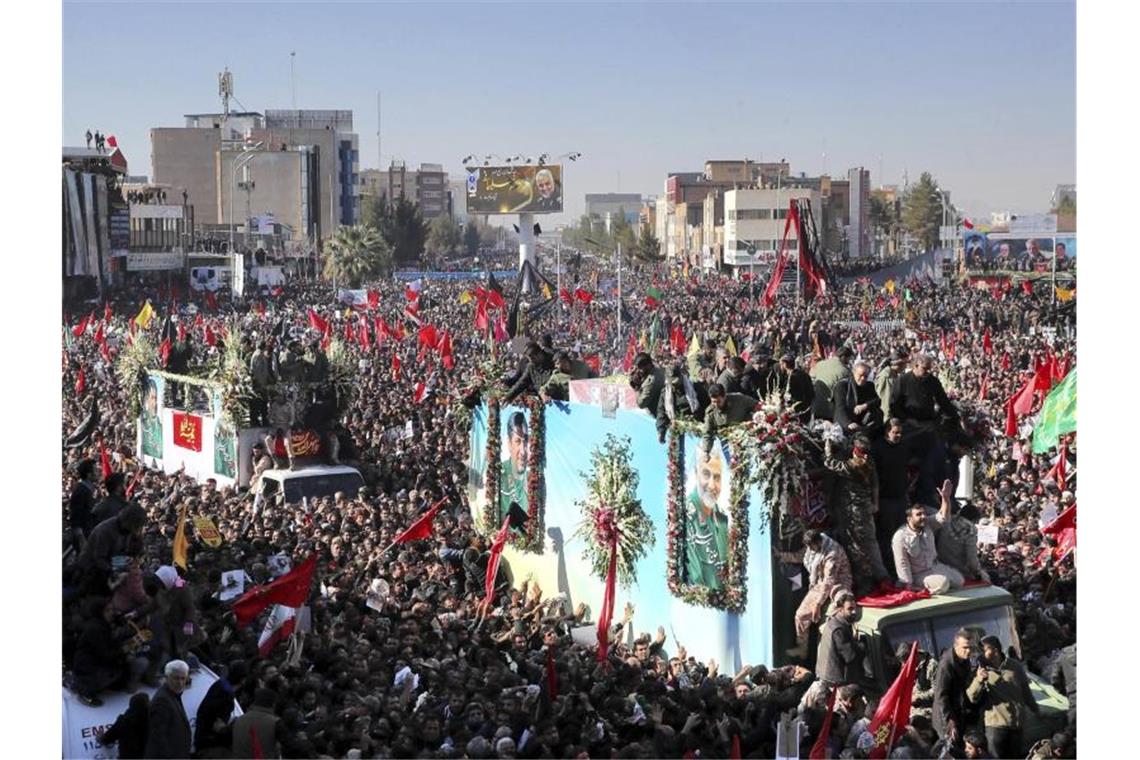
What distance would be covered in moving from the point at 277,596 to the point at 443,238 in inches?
4883

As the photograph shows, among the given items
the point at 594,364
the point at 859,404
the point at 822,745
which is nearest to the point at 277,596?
the point at 822,745

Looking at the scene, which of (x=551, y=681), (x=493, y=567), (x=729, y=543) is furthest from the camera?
(x=493, y=567)

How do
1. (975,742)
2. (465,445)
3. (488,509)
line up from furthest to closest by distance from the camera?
(465,445)
(488,509)
(975,742)

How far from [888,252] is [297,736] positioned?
77.5m

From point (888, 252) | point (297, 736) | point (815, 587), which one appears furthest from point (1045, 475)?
point (888, 252)

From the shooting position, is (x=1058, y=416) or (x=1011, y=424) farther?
(x=1011, y=424)

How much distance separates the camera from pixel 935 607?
972cm

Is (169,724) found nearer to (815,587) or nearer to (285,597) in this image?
(285,597)

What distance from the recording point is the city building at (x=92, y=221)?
52.8m

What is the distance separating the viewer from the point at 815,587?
10.2 metres

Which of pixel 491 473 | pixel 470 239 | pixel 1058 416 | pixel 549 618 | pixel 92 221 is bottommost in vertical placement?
pixel 549 618

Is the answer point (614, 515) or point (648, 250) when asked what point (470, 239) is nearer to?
point (648, 250)

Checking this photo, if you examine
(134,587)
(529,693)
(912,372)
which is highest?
(912,372)

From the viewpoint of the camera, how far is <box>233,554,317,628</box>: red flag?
404 inches
